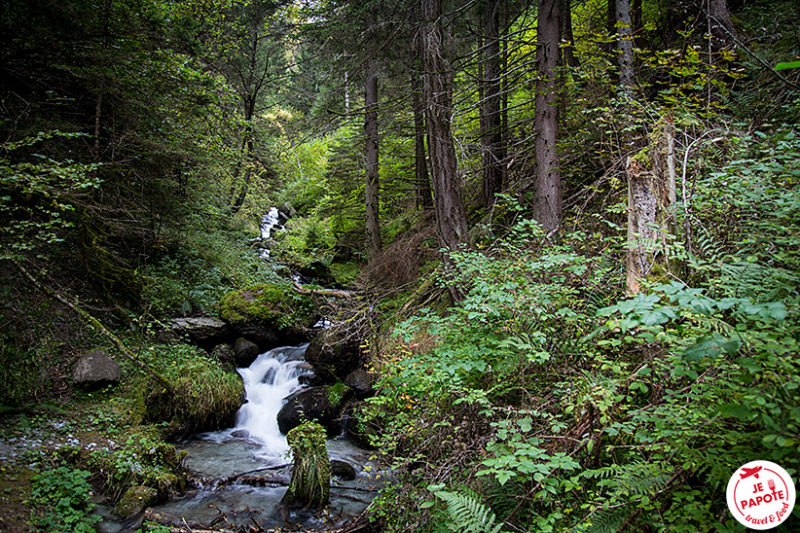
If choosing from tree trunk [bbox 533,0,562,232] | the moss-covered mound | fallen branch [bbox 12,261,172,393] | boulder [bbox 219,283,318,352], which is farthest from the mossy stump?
boulder [bbox 219,283,318,352]

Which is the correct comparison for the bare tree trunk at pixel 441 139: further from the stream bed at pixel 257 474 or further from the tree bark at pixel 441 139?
the stream bed at pixel 257 474

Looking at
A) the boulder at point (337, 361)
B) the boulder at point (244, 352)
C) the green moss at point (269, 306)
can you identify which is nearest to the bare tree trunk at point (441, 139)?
the boulder at point (337, 361)

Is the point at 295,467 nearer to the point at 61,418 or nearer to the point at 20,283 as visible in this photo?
the point at 61,418

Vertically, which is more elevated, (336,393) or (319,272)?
(319,272)

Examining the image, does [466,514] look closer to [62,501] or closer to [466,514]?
[466,514]

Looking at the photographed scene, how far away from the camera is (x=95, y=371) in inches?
286

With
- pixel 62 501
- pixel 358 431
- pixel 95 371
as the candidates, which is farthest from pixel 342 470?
pixel 95 371

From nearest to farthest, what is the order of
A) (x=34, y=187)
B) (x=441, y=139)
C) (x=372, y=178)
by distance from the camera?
1. (x=34, y=187)
2. (x=441, y=139)
3. (x=372, y=178)

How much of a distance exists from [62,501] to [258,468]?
263 centimetres

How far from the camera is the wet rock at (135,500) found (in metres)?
5.09

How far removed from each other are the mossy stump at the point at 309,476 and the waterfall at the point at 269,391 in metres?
1.86

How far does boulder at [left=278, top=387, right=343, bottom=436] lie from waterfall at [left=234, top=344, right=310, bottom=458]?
27 centimetres

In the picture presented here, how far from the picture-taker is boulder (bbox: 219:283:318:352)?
10.1 meters

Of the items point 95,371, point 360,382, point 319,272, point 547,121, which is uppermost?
point 547,121
